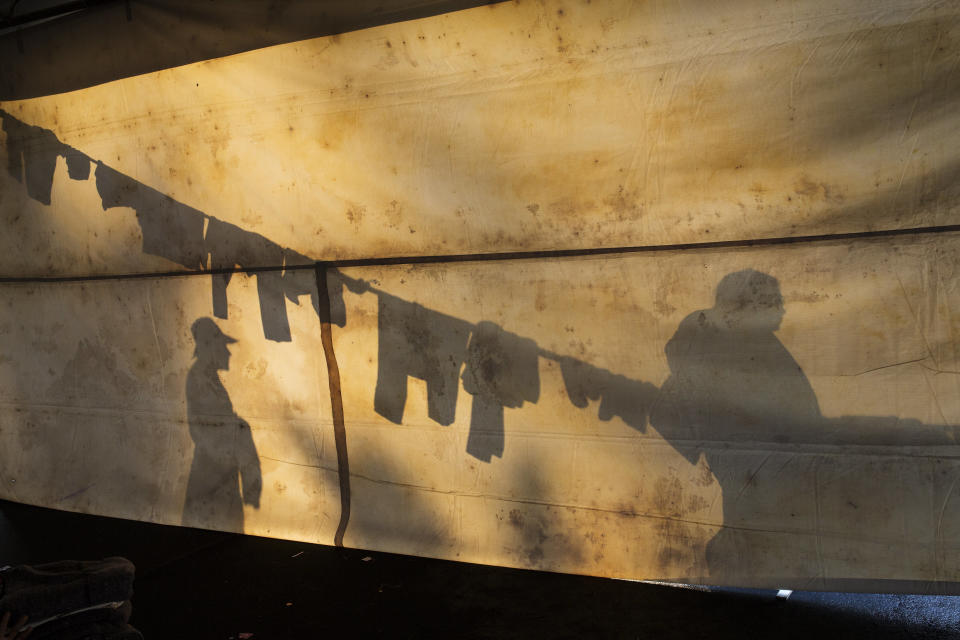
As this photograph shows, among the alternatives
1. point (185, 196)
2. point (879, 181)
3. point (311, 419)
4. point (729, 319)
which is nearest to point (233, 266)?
Answer: point (185, 196)

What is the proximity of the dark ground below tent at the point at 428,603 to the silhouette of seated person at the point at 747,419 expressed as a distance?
406 mm

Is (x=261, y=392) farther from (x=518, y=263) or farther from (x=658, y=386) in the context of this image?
(x=658, y=386)

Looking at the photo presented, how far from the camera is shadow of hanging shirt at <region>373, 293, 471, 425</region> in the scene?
233 centimetres

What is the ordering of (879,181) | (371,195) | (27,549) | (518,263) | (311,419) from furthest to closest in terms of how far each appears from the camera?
1. (27,549)
2. (311,419)
3. (371,195)
4. (518,263)
5. (879,181)

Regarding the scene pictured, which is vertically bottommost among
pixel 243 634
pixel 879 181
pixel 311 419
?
pixel 243 634

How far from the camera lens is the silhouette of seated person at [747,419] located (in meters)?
1.92

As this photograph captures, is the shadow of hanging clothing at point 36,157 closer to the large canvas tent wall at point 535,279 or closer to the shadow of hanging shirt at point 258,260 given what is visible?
the large canvas tent wall at point 535,279

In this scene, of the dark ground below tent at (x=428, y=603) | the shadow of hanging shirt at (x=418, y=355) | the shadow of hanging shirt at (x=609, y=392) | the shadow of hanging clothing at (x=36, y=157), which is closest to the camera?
the shadow of hanging shirt at (x=609, y=392)

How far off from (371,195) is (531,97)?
711 mm

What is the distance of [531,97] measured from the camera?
6.86ft

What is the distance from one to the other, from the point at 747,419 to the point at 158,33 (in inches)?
110

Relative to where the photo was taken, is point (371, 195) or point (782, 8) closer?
point (782, 8)

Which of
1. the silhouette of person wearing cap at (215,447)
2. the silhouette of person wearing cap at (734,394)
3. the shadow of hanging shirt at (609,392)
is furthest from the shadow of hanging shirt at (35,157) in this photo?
the silhouette of person wearing cap at (734,394)

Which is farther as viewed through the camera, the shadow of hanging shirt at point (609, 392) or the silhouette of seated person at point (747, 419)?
the shadow of hanging shirt at point (609, 392)
